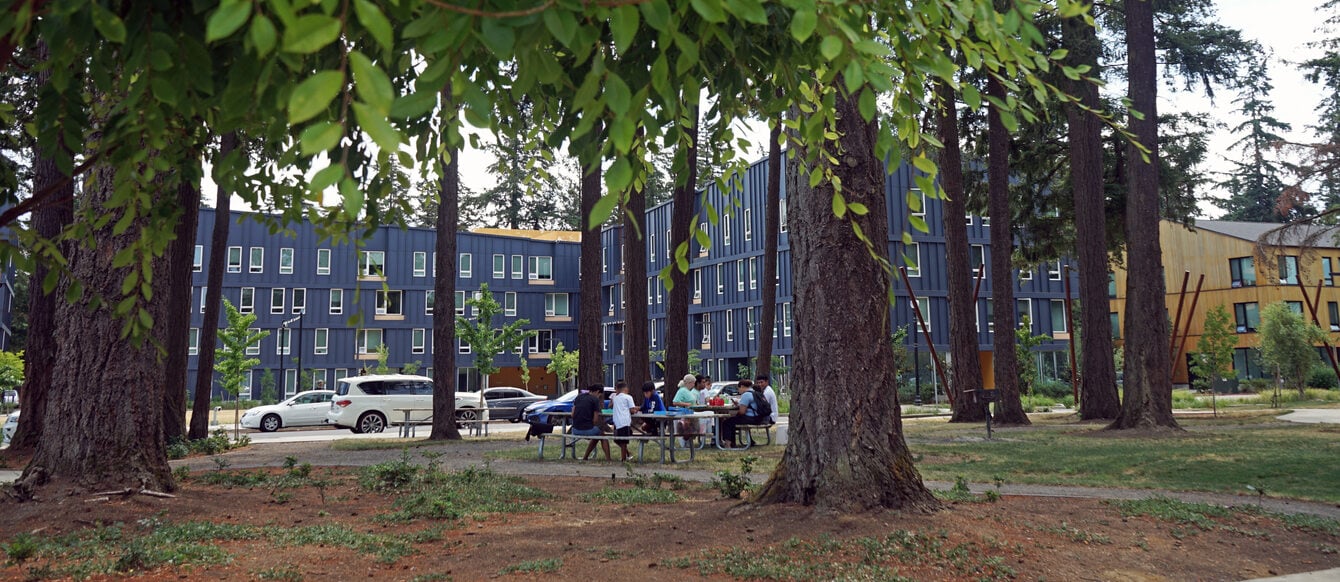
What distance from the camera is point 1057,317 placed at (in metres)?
52.6

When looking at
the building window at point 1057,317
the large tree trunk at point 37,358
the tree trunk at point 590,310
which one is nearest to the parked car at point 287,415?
the tree trunk at point 590,310

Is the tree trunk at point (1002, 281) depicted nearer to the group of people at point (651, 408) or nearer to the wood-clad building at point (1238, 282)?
the group of people at point (651, 408)

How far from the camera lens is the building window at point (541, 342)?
64.8m

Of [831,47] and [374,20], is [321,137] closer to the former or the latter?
[374,20]

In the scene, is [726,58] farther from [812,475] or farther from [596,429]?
[596,429]

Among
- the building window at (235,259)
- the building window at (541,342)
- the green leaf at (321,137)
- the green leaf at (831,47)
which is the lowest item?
the green leaf at (321,137)

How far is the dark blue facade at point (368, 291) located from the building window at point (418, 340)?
0.07 m

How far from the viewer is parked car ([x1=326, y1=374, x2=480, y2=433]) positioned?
29.1 m

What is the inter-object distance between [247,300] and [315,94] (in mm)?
60236

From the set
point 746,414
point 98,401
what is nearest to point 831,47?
point 98,401

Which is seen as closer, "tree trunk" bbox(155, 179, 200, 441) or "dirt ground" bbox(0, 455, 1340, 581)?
"dirt ground" bbox(0, 455, 1340, 581)

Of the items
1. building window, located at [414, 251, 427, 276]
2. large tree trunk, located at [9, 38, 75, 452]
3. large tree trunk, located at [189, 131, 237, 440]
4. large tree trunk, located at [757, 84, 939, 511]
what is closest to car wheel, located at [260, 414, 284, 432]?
large tree trunk, located at [189, 131, 237, 440]

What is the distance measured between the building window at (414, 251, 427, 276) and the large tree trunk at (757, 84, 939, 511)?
5483cm

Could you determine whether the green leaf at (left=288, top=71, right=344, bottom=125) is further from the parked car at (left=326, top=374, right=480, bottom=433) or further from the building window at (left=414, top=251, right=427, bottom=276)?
the building window at (left=414, top=251, right=427, bottom=276)
